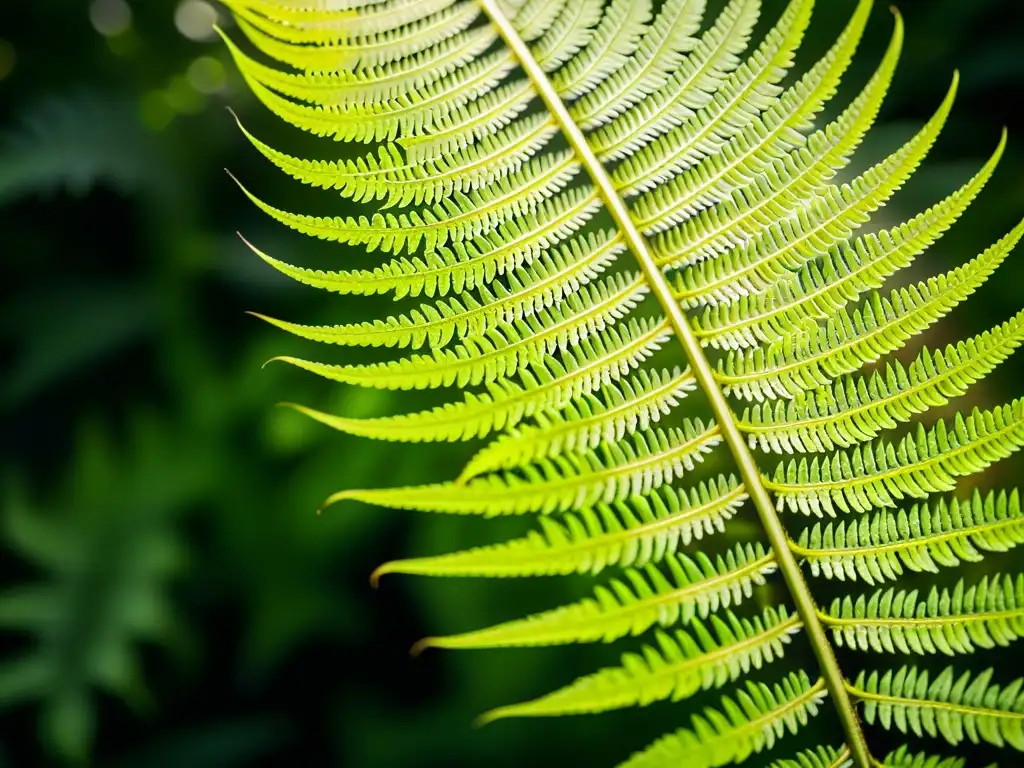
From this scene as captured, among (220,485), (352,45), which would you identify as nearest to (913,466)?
(352,45)

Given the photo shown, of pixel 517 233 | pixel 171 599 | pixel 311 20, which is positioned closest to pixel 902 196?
pixel 517 233

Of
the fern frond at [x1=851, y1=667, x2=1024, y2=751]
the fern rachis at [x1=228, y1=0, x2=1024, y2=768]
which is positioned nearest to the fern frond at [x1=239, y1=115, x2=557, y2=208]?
the fern rachis at [x1=228, y1=0, x2=1024, y2=768]

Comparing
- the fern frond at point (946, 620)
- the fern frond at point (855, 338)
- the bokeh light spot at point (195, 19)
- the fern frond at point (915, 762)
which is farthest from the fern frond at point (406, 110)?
the bokeh light spot at point (195, 19)

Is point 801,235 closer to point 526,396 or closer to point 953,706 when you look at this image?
point 526,396

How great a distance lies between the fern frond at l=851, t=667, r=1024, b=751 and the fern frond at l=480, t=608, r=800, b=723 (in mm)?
93

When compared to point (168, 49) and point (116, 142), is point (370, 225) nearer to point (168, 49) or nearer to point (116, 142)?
point (116, 142)

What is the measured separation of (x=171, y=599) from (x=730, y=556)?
1.76 m

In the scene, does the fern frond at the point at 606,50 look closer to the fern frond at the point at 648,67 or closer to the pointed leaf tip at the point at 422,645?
the fern frond at the point at 648,67

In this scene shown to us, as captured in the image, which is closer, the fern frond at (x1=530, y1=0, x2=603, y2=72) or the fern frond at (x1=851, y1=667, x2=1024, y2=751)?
the fern frond at (x1=851, y1=667, x2=1024, y2=751)

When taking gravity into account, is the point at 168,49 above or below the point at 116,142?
above

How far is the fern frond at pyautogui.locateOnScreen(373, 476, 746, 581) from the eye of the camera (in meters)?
0.62

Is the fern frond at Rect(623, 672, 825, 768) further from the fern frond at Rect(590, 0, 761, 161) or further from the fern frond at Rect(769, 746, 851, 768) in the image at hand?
the fern frond at Rect(590, 0, 761, 161)

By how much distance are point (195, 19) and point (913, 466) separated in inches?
111

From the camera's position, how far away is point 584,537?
0.65 m
